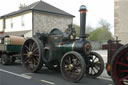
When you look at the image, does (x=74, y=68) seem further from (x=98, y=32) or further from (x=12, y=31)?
(x=98, y=32)

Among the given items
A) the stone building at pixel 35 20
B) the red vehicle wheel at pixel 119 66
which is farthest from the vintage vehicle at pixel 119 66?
the stone building at pixel 35 20

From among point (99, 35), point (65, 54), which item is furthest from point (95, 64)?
point (99, 35)

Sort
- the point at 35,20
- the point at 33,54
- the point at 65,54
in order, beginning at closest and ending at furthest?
the point at 65,54 → the point at 33,54 → the point at 35,20

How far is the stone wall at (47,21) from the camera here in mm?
20836

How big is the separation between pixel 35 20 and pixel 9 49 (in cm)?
1143

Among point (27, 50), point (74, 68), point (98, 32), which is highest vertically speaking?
point (98, 32)

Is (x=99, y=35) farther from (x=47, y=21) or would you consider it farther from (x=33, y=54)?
(x=33, y=54)

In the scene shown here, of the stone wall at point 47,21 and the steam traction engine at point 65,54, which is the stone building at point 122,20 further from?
the stone wall at point 47,21

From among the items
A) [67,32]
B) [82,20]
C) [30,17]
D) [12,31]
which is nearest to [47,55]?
[67,32]

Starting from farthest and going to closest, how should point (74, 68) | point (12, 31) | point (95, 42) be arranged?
1. point (95, 42)
2. point (12, 31)
3. point (74, 68)

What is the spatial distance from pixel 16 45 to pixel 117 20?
6.23m

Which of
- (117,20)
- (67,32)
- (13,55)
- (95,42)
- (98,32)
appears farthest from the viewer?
(98,32)

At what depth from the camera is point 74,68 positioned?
224 inches

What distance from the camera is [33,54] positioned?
721 centimetres
